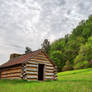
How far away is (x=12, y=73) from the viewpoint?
67.6ft

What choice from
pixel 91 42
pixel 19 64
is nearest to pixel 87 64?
pixel 91 42

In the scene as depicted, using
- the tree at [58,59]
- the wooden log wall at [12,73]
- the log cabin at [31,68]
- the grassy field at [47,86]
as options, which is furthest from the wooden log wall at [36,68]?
the tree at [58,59]

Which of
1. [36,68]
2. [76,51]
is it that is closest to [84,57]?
[76,51]

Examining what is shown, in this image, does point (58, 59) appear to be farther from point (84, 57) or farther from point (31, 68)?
point (31, 68)

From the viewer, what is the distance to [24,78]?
18.2 m

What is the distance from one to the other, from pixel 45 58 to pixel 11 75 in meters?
5.29

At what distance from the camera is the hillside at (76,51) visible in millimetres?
51406

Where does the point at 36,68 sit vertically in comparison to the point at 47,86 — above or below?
above

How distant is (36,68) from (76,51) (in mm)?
50100

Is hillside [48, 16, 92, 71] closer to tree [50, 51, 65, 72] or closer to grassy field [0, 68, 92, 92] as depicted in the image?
tree [50, 51, 65, 72]

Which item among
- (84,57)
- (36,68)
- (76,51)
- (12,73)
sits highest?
(76,51)

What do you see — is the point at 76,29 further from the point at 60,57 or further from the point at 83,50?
the point at 83,50

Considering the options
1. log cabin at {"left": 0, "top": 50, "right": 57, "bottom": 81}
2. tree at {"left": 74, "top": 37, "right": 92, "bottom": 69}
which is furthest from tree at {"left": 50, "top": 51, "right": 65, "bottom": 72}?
log cabin at {"left": 0, "top": 50, "right": 57, "bottom": 81}

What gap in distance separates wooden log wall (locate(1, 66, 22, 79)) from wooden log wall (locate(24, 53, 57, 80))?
Result: 1121mm
